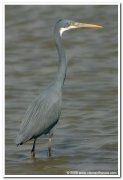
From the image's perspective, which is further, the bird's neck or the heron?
the bird's neck

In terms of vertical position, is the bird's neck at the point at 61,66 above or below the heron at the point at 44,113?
above

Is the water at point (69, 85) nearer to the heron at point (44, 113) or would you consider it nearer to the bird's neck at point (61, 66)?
the heron at point (44, 113)

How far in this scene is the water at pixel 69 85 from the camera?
8.56 meters

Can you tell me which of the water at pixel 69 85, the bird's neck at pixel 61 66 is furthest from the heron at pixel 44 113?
the water at pixel 69 85

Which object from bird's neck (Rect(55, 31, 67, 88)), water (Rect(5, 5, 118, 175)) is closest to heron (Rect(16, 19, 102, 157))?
bird's neck (Rect(55, 31, 67, 88))

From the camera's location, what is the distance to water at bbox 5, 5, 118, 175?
856 centimetres

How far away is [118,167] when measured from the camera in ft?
27.1

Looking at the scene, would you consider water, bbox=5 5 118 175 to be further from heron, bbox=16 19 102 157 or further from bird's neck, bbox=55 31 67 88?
bird's neck, bbox=55 31 67 88

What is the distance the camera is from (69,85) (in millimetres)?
11180

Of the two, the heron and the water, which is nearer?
the heron

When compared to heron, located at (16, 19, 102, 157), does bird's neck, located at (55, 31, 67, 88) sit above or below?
above

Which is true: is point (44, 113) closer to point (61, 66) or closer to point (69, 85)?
point (61, 66)

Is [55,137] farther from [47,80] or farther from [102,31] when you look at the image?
Answer: [102,31]
